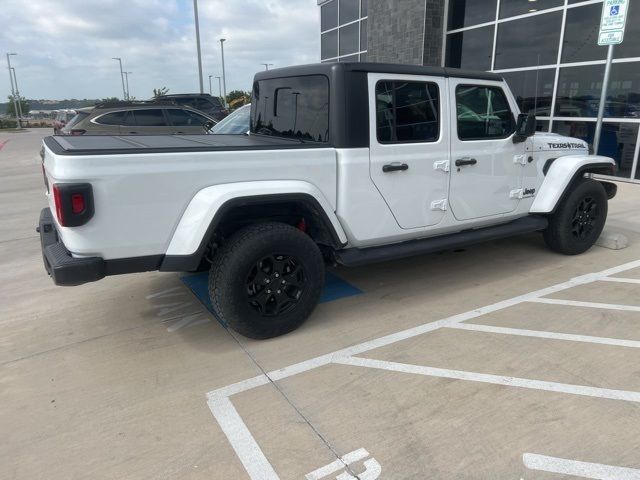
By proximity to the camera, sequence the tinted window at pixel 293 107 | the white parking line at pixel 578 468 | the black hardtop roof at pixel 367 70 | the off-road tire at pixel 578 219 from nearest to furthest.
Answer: the white parking line at pixel 578 468 → the black hardtop roof at pixel 367 70 → the tinted window at pixel 293 107 → the off-road tire at pixel 578 219

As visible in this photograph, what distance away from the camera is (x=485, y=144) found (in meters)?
4.25

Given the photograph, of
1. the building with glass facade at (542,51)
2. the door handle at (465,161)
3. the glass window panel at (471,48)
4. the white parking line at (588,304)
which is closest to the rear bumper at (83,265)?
the door handle at (465,161)

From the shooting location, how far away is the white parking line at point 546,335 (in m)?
3.37

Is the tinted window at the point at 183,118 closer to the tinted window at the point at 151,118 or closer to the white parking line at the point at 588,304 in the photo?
the tinted window at the point at 151,118

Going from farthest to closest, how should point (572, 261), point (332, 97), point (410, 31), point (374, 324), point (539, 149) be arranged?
point (410, 31)
point (572, 261)
point (539, 149)
point (374, 324)
point (332, 97)

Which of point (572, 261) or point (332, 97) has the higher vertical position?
point (332, 97)

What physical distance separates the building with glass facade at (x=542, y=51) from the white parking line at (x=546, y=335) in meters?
7.01

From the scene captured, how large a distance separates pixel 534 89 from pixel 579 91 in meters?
Answer: 1.15

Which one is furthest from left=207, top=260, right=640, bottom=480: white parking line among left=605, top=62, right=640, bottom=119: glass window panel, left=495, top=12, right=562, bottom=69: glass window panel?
left=495, top=12, right=562, bottom=69: glass window panel

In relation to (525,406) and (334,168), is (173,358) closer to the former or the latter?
(334,168)

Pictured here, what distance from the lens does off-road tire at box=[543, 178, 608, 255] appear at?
4949mm

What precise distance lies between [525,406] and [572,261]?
2.94 m

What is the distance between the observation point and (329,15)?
19.3 meters

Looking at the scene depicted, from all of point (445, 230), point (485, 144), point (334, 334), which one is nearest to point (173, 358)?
point (334, 334)
